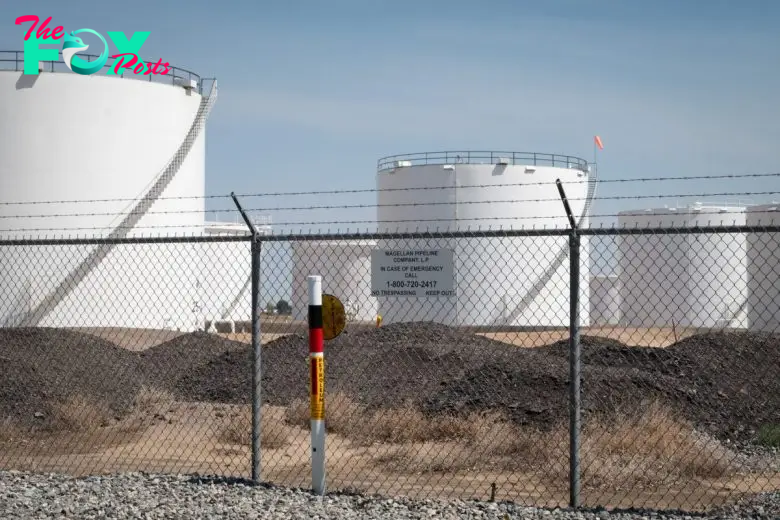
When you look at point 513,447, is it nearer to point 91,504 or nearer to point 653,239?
point 91,504

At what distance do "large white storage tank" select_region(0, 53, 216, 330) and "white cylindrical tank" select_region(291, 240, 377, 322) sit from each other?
1023 centimetres

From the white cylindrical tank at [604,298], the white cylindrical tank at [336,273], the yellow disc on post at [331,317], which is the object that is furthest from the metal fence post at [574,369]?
the white cylindrical tank at [604,298]

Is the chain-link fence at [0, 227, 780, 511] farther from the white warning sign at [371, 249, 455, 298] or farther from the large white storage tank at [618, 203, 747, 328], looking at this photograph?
the large white storage tank at [618, 203, 747, 328]

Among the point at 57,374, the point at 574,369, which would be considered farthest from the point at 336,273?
the point at 574,369

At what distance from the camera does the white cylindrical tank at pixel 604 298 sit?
51500 mm


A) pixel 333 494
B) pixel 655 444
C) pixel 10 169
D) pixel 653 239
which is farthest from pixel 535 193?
pixel 333 494

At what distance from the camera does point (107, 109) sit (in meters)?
30.9

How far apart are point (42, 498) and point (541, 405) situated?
22.1ft

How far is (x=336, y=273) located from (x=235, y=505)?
113 ft

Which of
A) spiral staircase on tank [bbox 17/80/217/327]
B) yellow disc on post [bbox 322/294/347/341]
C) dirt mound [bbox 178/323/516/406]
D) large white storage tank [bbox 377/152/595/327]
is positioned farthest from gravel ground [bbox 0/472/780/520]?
large white storage tank [bbox 377/152/595/327]

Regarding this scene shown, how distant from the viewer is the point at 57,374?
48.7 feet

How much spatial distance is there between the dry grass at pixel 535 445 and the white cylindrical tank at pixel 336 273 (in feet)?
94.8

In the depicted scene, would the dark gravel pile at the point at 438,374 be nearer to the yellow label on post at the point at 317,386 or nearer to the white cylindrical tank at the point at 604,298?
→ the yellow label on post at the point at 317,386

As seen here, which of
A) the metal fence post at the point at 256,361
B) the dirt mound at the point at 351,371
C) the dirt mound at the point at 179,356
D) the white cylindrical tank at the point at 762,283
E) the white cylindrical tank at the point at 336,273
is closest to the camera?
the metal fence post at the point at 256,361
